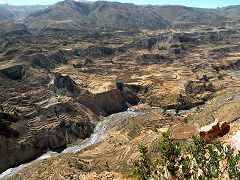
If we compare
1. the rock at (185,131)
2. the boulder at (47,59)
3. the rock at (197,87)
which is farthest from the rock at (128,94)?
the boulder at (47,59)

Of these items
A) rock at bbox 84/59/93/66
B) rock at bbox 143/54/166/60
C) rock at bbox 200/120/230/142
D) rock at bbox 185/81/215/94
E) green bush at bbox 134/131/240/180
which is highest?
green bush at bbox 134/131/240/180

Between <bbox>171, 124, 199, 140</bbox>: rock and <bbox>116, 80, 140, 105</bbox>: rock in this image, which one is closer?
<bbox>171, 124, 199, 140</bbox>: rock

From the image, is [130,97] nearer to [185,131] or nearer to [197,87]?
[197,87]

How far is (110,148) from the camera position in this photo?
84.8m

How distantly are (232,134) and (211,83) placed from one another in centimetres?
8453

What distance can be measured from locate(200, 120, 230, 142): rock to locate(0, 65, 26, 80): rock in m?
82.0

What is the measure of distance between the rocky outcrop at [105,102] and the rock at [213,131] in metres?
59.3

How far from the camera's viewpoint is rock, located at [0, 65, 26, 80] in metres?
124

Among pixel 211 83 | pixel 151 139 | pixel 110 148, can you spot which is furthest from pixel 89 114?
→ pixel 211 83

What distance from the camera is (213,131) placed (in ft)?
185

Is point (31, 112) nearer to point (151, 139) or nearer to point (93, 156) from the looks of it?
point (93, 156)

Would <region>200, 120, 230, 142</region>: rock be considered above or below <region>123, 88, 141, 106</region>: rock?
above

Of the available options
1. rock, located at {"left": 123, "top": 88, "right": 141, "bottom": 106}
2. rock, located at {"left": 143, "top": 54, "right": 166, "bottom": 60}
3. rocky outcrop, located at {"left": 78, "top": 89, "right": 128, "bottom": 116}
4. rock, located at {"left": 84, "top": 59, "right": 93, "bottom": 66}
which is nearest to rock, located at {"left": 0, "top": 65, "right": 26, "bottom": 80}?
rocky outcrop, located at {"left": 78, "top": 89, "right": 128, "bottom": 116}

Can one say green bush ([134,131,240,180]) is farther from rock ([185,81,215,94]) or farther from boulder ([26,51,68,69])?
boulder ([26,51,68,69])
